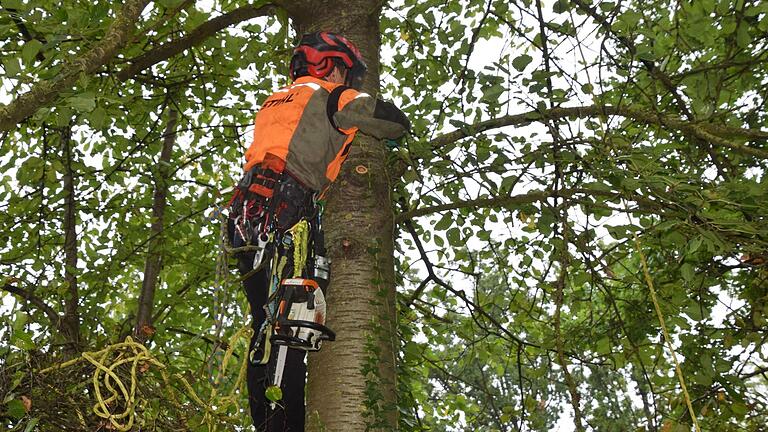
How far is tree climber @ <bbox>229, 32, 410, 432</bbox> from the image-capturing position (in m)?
3.28

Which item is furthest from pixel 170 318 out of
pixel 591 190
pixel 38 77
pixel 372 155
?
pixel 591 190

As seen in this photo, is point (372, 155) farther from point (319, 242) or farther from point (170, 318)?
point (170, 318)

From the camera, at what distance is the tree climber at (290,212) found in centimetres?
328

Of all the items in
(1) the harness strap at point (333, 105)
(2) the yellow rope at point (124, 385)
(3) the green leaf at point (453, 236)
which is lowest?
(2) the yellow rope at point (124, 385)

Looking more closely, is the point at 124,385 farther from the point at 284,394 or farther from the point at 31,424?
the point at 284,394

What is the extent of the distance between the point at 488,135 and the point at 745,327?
6.33ft

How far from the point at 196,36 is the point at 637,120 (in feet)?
8.33

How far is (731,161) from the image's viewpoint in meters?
4.21

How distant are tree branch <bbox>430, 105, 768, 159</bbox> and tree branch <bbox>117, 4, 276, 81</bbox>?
141cm

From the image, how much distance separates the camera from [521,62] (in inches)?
123

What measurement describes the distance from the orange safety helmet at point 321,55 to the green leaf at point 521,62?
3.31 ft

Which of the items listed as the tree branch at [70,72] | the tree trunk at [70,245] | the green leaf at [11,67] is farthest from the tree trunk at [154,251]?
the green leaf at [11,67]

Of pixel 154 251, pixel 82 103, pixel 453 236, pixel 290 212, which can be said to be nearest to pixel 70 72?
pixel 82 103

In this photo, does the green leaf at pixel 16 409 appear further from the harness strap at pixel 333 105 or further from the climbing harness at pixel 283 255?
the harness strap at pixel 333 105
